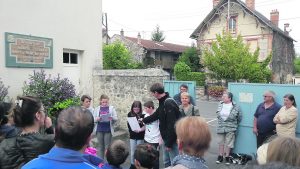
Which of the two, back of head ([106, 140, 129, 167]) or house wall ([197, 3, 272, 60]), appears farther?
house wall ([197, 3, 272, 60])

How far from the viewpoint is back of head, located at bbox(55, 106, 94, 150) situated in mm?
2059

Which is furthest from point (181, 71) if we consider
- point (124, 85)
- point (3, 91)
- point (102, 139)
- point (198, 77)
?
point (102, 139)

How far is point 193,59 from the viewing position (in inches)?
1283

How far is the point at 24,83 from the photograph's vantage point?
28.1 feet

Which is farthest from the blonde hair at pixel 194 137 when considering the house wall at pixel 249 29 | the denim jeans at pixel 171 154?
the house wall at pixel 249 29

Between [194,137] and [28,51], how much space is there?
7.11 meters

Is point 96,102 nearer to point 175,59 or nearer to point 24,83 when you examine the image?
point 24,83

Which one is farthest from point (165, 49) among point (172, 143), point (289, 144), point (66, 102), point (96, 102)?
point (289, 144)

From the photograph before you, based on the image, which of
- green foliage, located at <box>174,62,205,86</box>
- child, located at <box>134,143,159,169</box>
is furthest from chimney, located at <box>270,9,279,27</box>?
child, located at <box>134,143,159,169</box>

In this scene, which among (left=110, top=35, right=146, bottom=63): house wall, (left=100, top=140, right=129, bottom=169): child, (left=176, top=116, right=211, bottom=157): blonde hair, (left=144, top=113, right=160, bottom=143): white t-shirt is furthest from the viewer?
(left=110, top=35, right=146, bottom=63): house wall

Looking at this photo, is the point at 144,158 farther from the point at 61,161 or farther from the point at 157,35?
the point at 157,35

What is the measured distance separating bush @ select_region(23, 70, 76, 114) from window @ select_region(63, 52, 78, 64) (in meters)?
1.37

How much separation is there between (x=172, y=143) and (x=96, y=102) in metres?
5.75

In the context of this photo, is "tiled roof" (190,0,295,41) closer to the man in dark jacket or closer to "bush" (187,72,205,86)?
"bush" (187,72,205,86)
